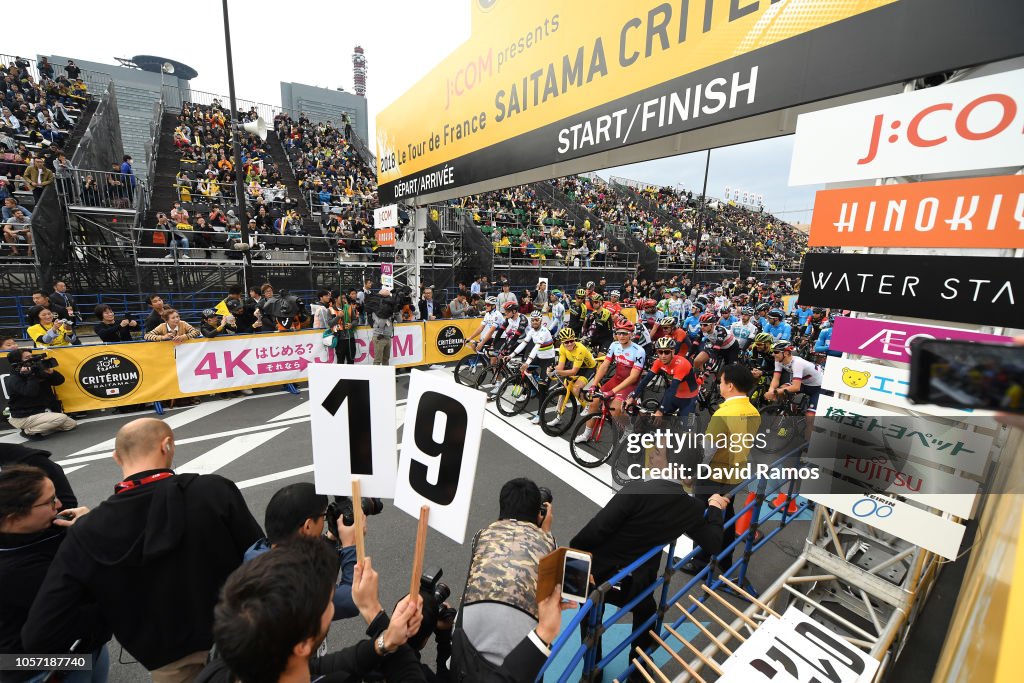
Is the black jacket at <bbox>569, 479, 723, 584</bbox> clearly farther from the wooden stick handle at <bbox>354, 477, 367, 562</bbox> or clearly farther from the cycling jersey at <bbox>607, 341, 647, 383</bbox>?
the cycling jersey at <bbox>607, 341, 647, 383</bbox>

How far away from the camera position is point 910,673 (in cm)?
352

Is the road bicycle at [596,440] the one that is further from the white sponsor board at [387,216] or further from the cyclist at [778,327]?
the white sponsor board at [387,216]

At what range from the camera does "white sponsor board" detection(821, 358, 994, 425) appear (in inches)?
126

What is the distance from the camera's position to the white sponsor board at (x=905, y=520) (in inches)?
124

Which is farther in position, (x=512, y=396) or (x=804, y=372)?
(x=512, y=396)

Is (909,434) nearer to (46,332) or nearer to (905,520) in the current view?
(905,520)

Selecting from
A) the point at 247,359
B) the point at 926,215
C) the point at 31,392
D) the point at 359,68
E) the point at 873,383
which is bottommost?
the point at 31,392

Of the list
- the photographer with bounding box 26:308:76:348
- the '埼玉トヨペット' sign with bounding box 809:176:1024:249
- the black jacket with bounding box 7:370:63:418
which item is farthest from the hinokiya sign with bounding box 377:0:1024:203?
the photographer with bounding box 26:308:76:348

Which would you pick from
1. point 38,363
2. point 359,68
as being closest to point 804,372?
point 38,363

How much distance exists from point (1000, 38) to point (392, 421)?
4338mm

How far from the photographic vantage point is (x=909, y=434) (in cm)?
327

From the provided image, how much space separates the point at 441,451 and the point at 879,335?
130 inches

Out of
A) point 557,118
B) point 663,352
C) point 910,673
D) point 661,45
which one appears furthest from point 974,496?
point 557,118

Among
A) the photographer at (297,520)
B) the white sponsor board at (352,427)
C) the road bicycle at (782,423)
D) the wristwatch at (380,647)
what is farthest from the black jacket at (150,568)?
the road bicycle at (782,423)
